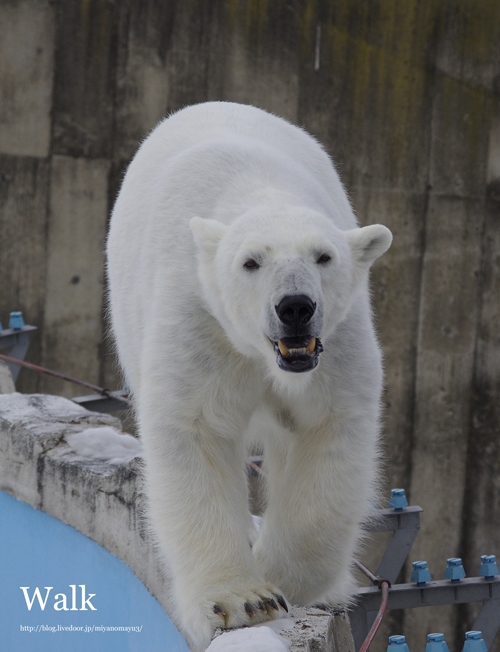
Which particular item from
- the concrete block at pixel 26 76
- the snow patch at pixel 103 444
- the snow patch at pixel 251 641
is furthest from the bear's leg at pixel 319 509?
the concrete block at pixel 26 76

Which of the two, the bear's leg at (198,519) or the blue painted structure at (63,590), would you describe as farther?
the blue painted structure at (63,590)

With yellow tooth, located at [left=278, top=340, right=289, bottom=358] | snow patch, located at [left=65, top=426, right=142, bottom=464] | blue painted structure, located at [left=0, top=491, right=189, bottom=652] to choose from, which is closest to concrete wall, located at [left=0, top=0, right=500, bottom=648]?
blue painted structure, located at [left=0, top=491, right=189, bottom=652]

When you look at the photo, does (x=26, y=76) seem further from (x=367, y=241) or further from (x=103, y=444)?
(x=367, y=241)

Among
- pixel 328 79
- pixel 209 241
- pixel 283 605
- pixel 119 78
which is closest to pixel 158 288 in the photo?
pixel 209 241

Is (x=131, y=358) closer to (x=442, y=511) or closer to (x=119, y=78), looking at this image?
(x=119, y=78)

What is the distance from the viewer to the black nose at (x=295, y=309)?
66.4 inches

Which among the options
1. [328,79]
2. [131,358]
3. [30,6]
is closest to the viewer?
[131,358]

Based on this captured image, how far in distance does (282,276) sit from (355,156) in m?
4.63

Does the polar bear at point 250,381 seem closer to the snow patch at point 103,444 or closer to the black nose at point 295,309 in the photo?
the black nose at point 295,309

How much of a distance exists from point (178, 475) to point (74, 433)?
1.32m

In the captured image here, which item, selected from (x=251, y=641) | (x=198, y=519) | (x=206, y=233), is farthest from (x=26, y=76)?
(x=251, y=641)

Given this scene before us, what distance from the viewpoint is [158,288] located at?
2.11 metres

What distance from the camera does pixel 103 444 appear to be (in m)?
3.17

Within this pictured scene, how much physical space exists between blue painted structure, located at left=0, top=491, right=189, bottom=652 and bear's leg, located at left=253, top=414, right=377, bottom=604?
2.36ft
